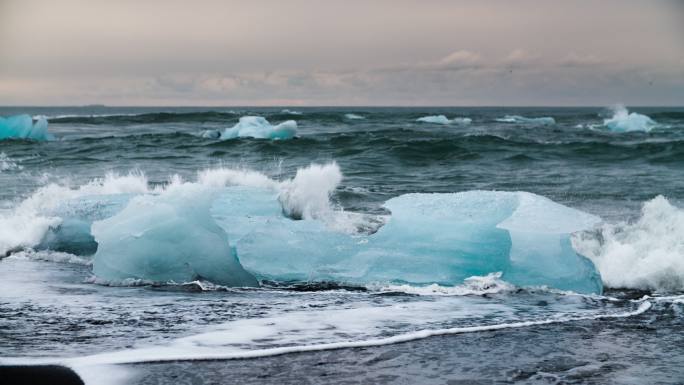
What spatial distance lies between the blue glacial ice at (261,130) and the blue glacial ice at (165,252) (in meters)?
18.5

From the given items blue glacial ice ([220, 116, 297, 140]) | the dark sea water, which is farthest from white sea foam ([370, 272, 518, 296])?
blue glacial ice ([220, 116, 297, 140])

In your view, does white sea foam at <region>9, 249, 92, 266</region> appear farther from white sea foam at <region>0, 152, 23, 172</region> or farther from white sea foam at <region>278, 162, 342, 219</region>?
white sea foam at <region>0, 152, 23, 172</region>

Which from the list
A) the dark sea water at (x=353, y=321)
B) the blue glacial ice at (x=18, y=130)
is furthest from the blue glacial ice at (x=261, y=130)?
the dark sea water at (x=353, y=321)

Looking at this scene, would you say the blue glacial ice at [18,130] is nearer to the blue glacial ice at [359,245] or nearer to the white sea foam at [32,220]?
the white sea foam at [32,220]

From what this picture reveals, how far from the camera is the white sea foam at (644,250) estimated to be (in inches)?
263

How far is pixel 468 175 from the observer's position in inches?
608

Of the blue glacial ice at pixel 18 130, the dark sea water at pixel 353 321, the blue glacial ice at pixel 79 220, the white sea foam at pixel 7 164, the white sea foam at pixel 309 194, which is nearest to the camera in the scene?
the dark sea water at pixel 353 321

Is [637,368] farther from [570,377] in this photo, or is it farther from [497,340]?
[497,340]

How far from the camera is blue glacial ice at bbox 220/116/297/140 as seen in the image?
25.3m

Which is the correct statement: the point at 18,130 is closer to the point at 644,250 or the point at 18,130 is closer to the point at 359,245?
the point at 359,245

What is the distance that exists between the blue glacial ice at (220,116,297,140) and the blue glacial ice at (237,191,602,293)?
18196 mm

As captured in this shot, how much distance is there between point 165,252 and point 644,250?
480 centimetres

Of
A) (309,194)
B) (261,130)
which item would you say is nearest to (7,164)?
(261,130)

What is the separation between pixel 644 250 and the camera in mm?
7410
